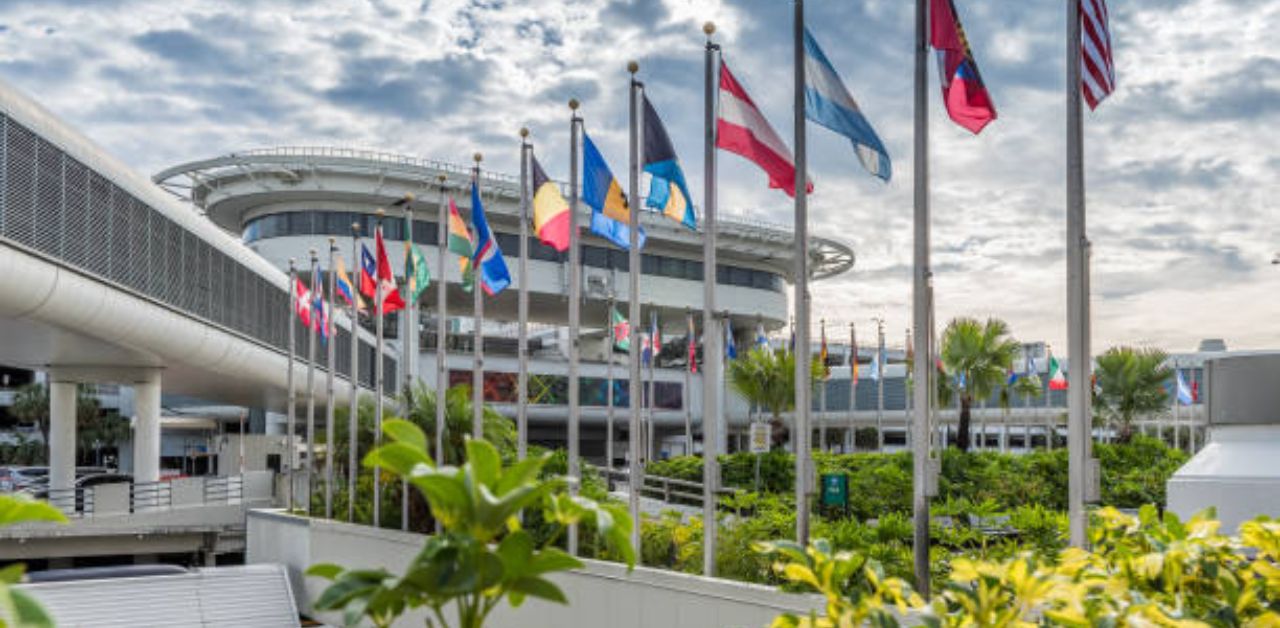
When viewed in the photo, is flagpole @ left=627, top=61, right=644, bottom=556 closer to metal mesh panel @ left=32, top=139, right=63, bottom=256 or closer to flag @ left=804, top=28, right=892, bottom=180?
flag @ left=804, top=28, right=892, bottom=180

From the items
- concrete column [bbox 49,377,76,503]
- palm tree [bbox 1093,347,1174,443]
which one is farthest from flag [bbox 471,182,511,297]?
palm tree [bbox 1093,347,1174,443]

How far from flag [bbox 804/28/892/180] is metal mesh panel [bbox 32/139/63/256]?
15.4 meters

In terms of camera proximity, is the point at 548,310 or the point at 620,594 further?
the point at 548,310

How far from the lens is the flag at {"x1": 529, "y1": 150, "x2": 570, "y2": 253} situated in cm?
1870

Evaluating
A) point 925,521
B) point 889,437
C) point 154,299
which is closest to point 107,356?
point 154,299

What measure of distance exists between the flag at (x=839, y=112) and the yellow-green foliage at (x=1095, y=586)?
7.04m

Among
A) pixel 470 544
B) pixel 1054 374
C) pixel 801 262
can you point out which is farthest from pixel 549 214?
pixel 1054 374

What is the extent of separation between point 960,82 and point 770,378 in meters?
29.9

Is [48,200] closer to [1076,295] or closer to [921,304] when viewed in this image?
[921,304]

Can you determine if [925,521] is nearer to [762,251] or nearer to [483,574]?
[483,574]

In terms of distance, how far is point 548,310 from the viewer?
64500 millimetres

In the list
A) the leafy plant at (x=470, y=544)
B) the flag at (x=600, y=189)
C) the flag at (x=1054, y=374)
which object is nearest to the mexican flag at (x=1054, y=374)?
the flag at (x=1054, y=374)

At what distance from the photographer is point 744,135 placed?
14.6m

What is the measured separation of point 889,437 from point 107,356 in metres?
57.4
